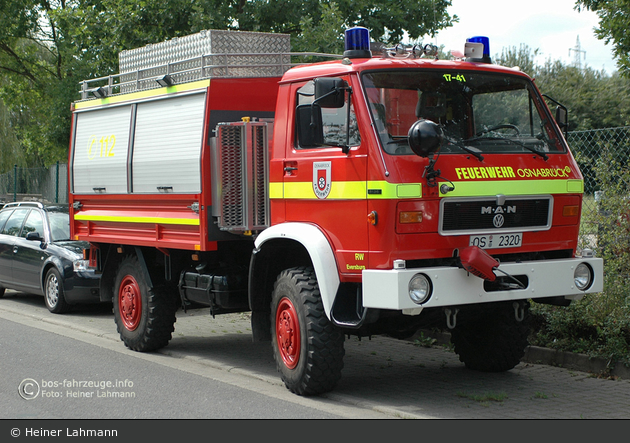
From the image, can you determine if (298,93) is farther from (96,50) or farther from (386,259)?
(96,50)

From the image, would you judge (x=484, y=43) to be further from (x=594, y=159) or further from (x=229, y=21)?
(x=229, y=21)

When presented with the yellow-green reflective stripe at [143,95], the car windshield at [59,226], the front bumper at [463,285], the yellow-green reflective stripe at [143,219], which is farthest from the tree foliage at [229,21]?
the front bumper at [463,285]

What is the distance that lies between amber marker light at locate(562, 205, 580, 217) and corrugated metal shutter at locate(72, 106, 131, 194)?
4871mm

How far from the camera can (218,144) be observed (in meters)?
7.38

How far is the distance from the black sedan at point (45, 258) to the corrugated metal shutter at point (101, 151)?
2.02 meters

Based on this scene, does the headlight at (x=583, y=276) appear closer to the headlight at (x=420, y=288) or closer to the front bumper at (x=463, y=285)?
the front bumper at (x=463, y=285)

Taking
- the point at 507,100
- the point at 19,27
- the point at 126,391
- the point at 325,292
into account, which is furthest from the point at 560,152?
the point at 19,27

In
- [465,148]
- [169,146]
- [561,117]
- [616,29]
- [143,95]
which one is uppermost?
[616,29]

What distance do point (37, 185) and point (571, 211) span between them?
71.5 feet

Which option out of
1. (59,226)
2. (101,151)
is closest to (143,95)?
(101,151)

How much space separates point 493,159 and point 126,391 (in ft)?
12.1

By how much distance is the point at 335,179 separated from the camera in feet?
20.2

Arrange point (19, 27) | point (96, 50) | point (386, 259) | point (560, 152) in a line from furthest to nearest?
point (19, 27) → point (96, 50) → point (560, 152) → point (386, 259)

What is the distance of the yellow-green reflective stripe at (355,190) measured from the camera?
18.7ft
